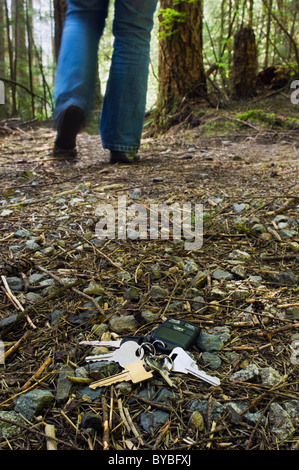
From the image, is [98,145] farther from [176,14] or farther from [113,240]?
[113,240]

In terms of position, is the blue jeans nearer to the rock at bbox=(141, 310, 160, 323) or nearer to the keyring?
the rock at bbox=(141, 310, 160, 323)

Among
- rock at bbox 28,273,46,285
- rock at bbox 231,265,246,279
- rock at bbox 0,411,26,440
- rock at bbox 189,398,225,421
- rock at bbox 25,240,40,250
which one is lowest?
rock at bbox 0,411,26,440

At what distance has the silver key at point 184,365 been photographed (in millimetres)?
894

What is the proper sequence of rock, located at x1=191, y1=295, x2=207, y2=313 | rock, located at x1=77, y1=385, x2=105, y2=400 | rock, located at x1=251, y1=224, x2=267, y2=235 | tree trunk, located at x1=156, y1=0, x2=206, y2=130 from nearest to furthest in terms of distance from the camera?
rock, located at x1=77, y1=385, x2=105, y2=400, rock, located at x1=191, y1=295, x2=207, y2=313, rock, located at x1=251, y1=224, x2=267, y2=235, tree trunk, located at x1=156, y1=0, x2=206, y2=130

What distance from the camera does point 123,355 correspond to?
3.18 feet

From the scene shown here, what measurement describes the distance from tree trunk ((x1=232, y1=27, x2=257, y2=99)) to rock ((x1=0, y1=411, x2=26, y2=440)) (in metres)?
5.20

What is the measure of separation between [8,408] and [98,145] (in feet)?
12.4

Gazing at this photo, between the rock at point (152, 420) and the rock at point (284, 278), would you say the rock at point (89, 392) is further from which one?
the rock at point (284, 278)

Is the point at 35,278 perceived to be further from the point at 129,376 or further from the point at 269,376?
the point at 269,376

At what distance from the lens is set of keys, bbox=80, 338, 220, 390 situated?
2.91 ft

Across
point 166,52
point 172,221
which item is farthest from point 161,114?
point 172,221

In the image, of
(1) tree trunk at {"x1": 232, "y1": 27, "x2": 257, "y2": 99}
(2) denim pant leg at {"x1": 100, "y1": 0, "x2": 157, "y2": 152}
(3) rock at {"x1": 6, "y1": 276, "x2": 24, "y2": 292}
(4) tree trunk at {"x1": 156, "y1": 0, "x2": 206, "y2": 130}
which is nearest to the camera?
(3) rock at {"x1": 6, "y1": 276, "x2": 24, "y2": 292}

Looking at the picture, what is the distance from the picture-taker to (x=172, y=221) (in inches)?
74.2

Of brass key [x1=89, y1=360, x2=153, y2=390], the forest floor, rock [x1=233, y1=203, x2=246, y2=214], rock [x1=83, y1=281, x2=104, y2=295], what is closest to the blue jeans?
the forest floor
